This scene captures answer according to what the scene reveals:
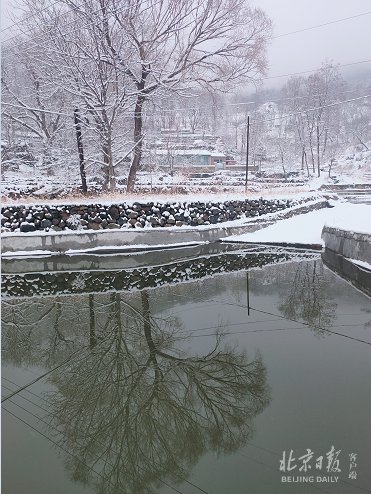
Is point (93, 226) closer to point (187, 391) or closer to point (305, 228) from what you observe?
point (305, 228)

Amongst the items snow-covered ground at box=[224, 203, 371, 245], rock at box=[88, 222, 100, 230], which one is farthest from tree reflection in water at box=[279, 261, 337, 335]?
rock at box=[88, 222, 100, 230]

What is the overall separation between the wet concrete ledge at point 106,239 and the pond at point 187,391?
3555 mm

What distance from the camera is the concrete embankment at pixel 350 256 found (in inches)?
267

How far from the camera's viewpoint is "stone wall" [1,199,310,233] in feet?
32.4

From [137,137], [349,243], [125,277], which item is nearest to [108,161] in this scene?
[137,137]

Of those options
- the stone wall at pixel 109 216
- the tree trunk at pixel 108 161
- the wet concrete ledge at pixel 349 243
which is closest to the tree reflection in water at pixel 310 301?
the wet concrete ledge at pixel 349 243

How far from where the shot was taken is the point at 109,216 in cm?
1035

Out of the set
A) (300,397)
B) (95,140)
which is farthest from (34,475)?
(95,140)

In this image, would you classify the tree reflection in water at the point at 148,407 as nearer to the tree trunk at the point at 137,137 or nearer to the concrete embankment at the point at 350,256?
the concrete embankment at the point at 350,256

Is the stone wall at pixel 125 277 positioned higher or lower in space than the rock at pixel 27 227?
lower

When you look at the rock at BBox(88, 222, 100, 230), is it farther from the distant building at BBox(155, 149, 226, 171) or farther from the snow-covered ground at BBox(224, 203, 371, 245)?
the distant building at BBox(155, 149, 226, 171)

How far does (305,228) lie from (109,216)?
5789 mm

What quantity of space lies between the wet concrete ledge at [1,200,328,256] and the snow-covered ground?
1051 mm

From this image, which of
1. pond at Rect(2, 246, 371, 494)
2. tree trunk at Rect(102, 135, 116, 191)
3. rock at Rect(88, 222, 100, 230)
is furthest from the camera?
tree trunk at Rect(102, 135, 116, 191)
